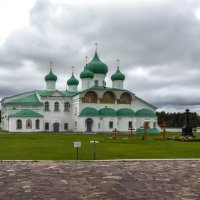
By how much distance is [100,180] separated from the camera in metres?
11.9

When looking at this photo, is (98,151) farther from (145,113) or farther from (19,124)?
(145,113)

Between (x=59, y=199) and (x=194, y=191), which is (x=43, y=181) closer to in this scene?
(x=59, y=199)

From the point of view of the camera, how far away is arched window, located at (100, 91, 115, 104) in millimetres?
65363

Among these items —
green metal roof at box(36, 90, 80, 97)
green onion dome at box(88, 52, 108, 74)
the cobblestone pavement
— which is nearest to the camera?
the cobblestone pavement

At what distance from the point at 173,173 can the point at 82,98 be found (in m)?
50.2

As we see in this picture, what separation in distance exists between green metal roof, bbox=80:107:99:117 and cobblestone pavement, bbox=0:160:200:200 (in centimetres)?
4509

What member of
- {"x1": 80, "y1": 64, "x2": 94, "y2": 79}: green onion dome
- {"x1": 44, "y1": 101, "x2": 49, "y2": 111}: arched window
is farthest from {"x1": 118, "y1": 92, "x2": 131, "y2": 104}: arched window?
{"x1": 44, "y1": 101, "x2": 49, "y2": 111}: arched window

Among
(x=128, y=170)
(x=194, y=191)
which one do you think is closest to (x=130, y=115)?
(x=128, y=170)

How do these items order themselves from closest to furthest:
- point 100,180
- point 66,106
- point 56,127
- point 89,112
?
point 100,180
point 89,112
point 56,127
point 66,106

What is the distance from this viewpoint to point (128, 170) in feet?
46.8

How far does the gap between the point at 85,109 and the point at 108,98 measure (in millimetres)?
5371

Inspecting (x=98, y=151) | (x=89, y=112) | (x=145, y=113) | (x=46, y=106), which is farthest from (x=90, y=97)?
(x=98, y=151)

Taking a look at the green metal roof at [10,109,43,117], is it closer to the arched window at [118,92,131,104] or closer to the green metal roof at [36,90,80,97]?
the green metal roof at [36,90,80,97]

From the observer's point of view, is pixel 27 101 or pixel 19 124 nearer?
pixel 19 124
